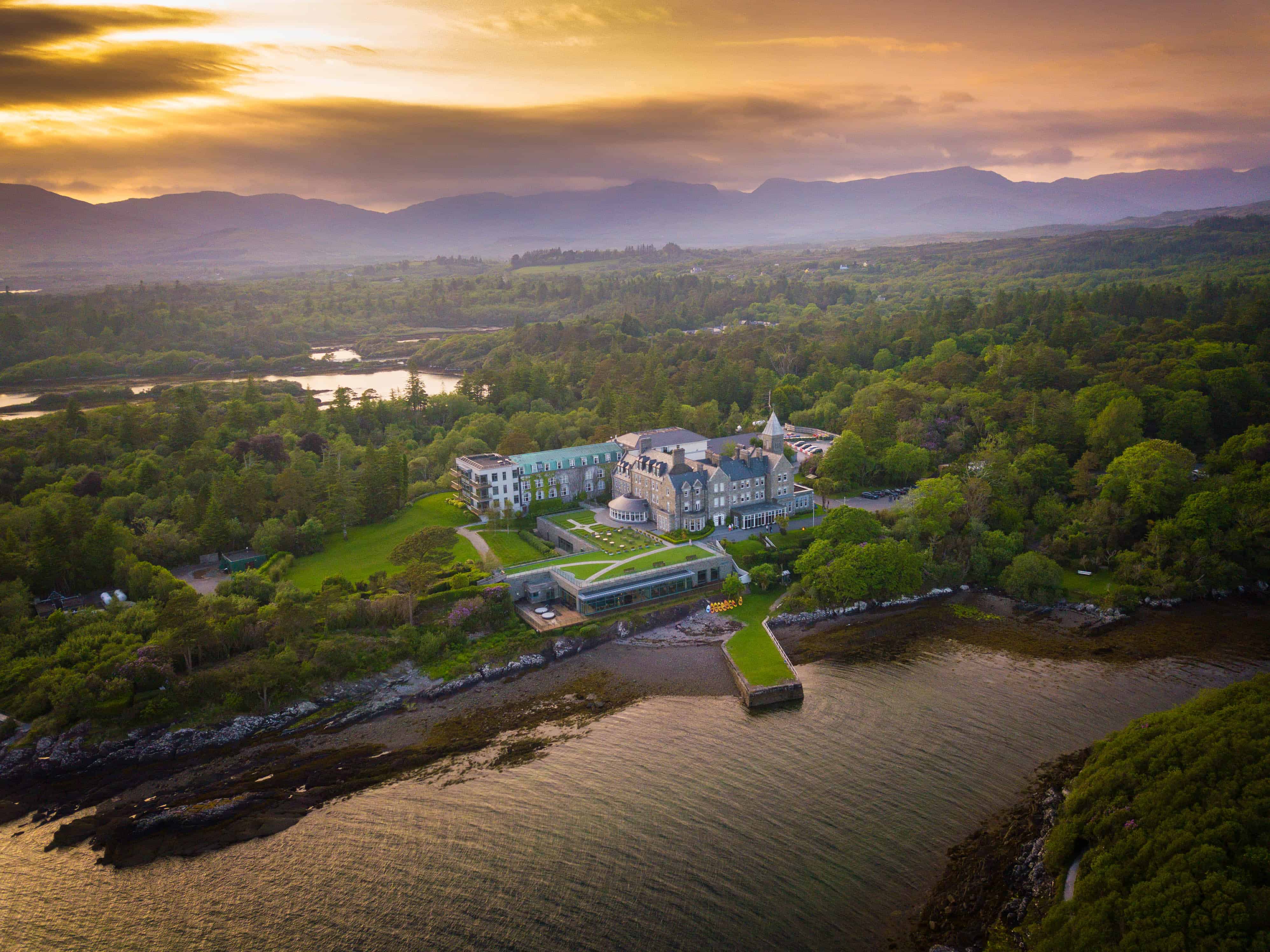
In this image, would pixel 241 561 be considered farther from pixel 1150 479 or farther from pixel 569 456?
pixel 1150 479

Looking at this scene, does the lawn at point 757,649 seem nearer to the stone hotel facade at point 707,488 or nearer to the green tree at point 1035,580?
the stone hotel facade at point 707,488

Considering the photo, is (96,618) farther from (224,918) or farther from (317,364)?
(317,364)

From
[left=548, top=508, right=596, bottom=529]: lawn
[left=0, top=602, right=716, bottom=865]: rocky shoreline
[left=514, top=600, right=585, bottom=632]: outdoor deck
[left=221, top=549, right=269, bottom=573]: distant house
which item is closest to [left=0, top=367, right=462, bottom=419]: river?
[left=548, top=508, right=596, bottom=529]: lawn

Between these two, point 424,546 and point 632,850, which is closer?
point 632,850

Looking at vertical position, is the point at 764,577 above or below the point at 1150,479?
below

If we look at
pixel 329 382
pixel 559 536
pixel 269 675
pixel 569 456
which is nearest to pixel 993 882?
pixel 269 675

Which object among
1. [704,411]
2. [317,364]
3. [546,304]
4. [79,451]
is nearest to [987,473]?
[704,411]

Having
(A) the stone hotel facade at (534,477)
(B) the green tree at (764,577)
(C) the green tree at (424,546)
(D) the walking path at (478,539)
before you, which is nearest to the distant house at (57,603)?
(C) the green tree at (424,546)
